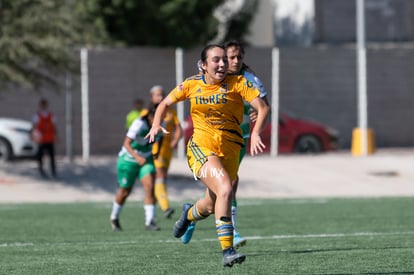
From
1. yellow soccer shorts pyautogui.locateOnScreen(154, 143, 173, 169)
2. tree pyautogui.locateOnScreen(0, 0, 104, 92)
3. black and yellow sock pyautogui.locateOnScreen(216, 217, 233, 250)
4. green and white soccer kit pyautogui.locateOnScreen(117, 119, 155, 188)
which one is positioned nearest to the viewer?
black and yellow sock pyautogui.locateOnScreen(216, 217, 233, 250)

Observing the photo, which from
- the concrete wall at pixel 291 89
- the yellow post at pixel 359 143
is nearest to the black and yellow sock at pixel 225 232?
the concrete wall at pixel 291 89

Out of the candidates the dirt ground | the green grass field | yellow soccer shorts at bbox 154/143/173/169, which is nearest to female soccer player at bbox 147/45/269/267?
the green grass field

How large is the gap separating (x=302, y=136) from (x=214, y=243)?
19.8 metres

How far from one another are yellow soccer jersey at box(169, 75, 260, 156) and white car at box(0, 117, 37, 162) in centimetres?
2020

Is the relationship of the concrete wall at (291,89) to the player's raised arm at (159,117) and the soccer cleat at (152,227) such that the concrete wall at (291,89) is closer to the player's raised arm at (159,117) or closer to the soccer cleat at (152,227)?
the soccer cleat at (152,227)

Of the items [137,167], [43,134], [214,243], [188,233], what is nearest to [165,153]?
[137,167]

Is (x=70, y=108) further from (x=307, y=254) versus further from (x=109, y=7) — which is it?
(x=307, y=254)

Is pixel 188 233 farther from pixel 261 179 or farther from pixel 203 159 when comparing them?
pixel 261 179

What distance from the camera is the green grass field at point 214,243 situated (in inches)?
408

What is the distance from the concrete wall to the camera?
32125 mm

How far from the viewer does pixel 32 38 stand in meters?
26.6

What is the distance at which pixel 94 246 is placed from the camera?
12.8 meters

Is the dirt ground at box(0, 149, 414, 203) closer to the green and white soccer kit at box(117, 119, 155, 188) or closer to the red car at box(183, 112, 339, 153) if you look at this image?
the red car at box(183, 112, 339, 153)

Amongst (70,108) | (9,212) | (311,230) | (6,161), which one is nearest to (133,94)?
(70,108)
